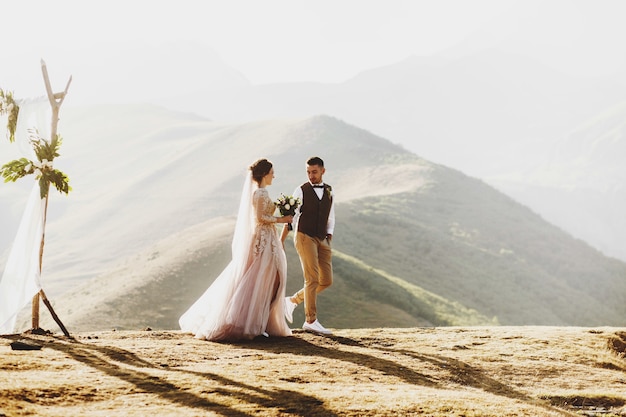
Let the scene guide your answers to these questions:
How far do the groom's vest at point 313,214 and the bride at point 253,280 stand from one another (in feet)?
1.12

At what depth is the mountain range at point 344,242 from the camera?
3036 cm

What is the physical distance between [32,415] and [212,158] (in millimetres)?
91145

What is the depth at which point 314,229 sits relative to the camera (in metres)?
10.1

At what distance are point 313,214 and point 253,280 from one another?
1.39m

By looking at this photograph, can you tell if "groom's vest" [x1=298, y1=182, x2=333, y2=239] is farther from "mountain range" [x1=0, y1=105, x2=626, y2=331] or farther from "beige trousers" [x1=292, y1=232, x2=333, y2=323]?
"mountain range" [x1=0, y1=105, x2=626, y2=331]

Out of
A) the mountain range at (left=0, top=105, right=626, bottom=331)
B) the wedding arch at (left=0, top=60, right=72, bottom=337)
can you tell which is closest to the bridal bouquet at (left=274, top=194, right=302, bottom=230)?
the wedding arch at (left=0, top=60, right=72, bottom=337)

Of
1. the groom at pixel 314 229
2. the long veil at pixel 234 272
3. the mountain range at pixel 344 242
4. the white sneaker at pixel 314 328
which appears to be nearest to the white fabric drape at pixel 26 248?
the long veil at pixel 234 272

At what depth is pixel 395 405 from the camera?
6242 millimetres

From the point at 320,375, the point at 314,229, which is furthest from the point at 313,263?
the point at 320,375

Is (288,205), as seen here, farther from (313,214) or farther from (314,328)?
(314,328)

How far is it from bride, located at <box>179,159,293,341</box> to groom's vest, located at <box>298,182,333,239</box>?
0.34 m

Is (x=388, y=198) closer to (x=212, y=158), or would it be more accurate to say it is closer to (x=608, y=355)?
(x=212, y=158)

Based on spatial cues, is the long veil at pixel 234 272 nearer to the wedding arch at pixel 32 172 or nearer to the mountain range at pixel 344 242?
the wedding arch at pixel 32 172

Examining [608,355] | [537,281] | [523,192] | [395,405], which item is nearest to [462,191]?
[537,281]
